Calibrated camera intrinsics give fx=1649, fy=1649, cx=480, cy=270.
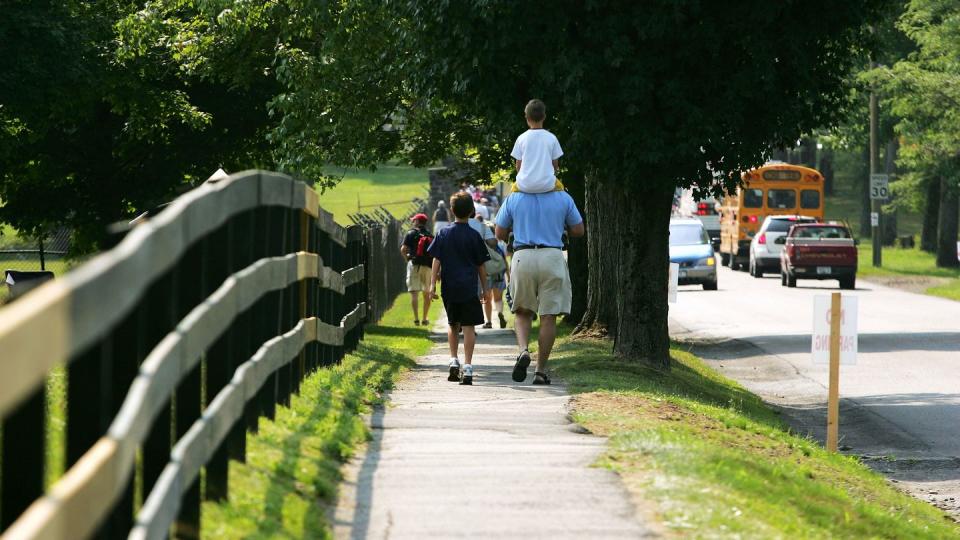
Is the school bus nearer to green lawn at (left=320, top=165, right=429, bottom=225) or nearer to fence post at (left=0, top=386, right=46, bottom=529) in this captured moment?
green lawn at (left=320, top=165, right=429, bottom=225)

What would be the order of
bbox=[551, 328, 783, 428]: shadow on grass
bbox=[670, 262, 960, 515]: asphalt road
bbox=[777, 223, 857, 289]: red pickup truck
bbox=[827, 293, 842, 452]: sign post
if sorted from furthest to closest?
bbox=[777, 223, 857, 289]: red pickup truck
bbox=[670, 262, 960, 515]: asphalt road
bbox=[551, 328, 783, 428]: shadow on grass
bbox=[827, 293, 842, 452]: sign post

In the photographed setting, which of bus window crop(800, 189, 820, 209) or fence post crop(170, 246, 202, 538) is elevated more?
bus window crop(800, 189, 820, 209)

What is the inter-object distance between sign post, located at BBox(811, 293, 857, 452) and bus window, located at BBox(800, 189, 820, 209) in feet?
131

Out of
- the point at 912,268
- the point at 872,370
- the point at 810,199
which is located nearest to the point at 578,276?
the point at 872,370

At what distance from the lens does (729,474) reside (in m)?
7.90

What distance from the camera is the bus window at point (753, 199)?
166ft

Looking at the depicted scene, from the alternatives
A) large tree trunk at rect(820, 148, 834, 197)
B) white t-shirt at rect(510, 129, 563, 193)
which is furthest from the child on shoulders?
large tree trunk at rect(820, 148, 834, 197)

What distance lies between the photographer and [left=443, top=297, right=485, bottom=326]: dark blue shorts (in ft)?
44.3

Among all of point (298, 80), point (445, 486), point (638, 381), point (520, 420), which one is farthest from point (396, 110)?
point (445, 486)

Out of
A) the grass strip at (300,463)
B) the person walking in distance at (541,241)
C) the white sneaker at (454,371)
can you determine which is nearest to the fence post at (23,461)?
the grass strip at (300,463)

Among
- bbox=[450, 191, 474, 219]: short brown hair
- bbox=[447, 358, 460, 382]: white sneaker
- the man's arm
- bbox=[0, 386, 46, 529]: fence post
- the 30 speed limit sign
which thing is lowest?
bbox=[447, 358, 460, 382]: white sneaker

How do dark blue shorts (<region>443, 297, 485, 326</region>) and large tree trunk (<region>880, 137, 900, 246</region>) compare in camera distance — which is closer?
dark blue shorts (<region>443, 297, 485, 326</region>)

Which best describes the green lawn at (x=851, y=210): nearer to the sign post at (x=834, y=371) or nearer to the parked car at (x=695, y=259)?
the parked car at (x=695, y=259)

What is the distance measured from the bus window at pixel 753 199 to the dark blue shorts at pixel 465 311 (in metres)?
38.1
